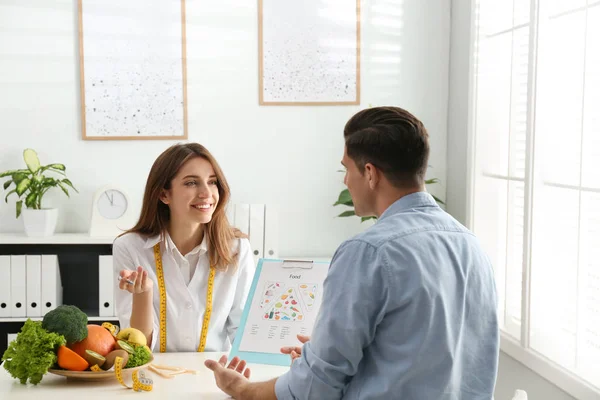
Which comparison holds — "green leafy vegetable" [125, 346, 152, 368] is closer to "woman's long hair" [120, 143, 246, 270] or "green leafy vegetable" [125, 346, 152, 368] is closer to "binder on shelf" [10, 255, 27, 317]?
"woman's long hair" [120, 143, 246, 270]

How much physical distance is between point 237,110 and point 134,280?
194cm

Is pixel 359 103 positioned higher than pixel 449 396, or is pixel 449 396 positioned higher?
pixel 359 103

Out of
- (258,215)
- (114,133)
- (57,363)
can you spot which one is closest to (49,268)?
(114,133)

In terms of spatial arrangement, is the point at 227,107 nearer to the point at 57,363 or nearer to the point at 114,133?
the point at 114,133

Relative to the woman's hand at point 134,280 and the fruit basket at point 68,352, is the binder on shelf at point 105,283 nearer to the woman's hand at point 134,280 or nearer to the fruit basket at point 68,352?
the woman's hand at point 134,280

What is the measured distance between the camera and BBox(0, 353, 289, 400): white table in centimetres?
184

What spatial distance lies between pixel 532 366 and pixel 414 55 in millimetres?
1878

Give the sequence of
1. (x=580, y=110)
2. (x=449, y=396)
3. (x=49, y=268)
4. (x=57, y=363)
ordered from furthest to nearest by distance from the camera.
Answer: (x=49, y=268) < (x=580, y=110) < (x=57, y=363) < (x=449, y=396)

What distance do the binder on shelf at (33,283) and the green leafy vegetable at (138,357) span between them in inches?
70.2

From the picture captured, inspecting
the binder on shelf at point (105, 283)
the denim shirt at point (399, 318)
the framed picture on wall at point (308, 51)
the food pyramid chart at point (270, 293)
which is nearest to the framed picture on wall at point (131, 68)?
the framed picture on wall at point (308, 51)

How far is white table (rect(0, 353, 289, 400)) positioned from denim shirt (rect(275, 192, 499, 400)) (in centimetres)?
56

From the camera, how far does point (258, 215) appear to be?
3.69 m

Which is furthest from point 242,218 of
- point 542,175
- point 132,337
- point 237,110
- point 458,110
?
point 132,337

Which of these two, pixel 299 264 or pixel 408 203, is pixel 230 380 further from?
pixel 408 203
